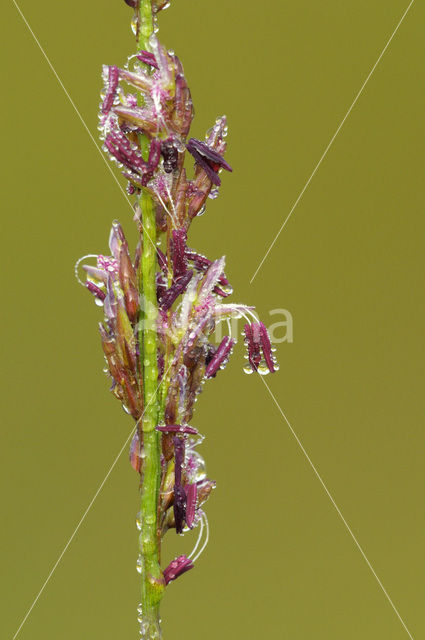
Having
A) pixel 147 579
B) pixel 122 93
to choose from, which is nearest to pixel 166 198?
pixel 122 93

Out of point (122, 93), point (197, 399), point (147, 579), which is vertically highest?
point (122, 93)

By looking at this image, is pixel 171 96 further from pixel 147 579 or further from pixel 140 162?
pixel 147 579

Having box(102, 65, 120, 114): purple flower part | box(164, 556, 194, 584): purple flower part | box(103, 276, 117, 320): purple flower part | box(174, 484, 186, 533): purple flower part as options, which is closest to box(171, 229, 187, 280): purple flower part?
box(103, 276, 117, 320): purple flower part

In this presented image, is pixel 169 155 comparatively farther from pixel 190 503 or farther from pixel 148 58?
pixel 190 503

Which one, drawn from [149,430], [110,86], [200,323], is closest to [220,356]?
[200,323]

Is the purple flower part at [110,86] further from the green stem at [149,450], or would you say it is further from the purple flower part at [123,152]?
the green stem at [149,450]
